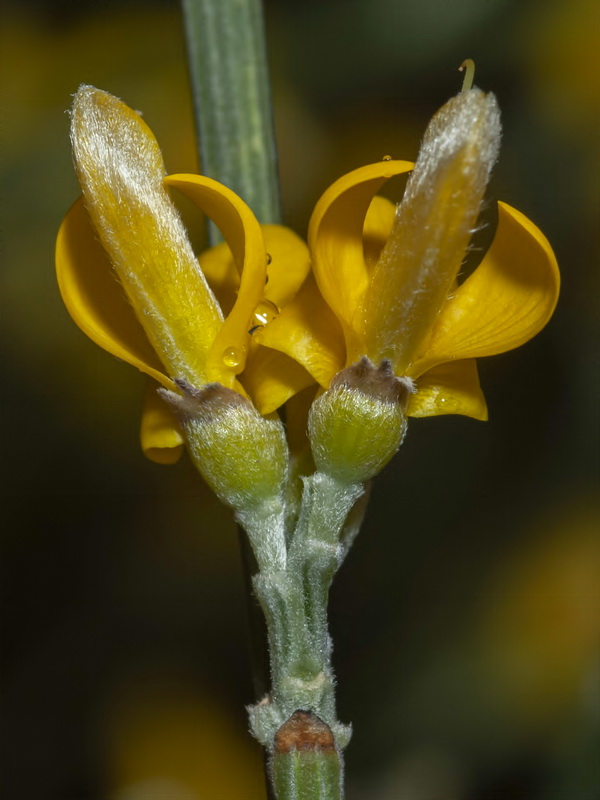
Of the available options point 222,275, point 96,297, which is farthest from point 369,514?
point 96,297

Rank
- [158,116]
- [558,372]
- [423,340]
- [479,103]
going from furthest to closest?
[158,116], [558,372], [423,340], [479,103]

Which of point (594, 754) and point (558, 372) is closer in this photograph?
point (594, 754)

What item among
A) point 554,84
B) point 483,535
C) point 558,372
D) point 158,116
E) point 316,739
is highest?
point 158,116

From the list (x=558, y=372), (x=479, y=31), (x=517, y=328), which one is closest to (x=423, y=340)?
(x=517, y=328)

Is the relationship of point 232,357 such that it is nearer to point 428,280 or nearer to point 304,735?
point 428,280

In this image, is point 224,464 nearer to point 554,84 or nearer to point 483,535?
point 483,535

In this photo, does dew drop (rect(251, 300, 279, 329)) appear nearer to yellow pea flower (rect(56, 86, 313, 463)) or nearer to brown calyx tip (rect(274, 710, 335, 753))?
yellow pea flower (rect(56, 86, 313, 463))

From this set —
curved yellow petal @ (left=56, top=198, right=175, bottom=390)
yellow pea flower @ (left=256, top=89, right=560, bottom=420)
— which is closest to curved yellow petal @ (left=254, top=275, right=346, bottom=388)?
yellow pea flower @ (left=256, top=89, right=560, bottom=420)
